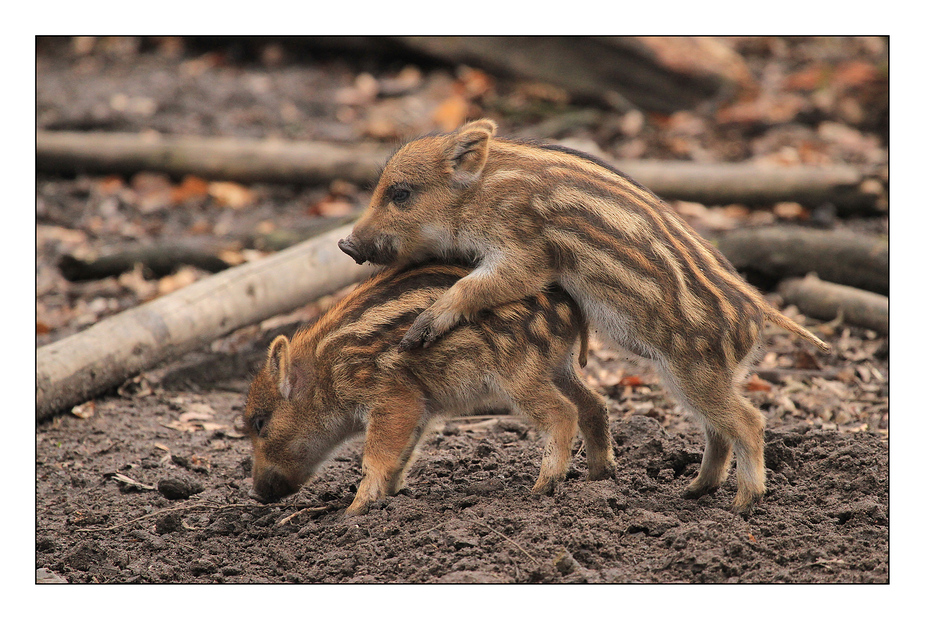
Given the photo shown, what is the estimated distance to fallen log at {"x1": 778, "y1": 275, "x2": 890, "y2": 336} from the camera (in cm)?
666

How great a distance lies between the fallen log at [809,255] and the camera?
716 cm

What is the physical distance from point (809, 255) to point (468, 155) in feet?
12.6

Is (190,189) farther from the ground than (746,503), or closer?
farther from the ground

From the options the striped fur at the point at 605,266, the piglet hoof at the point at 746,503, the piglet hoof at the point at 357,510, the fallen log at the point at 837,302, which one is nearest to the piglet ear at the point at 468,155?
the striped fur at the point at 605,266

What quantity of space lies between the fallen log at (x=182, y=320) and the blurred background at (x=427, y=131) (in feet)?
1.96

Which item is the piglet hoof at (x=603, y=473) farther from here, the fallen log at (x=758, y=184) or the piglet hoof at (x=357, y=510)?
the fallen log at (x=758, y=184)

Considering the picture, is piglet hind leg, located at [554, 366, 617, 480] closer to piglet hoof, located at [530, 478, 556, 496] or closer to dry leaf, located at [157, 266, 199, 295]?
piglet hoof, located at [530, 478, 556, 496]

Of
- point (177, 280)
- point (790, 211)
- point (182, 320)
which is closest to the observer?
point (182, 320)

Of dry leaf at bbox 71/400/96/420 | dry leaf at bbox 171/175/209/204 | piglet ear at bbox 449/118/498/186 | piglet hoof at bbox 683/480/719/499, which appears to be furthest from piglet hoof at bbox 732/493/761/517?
dry leaf at bbox 171/175/209/204

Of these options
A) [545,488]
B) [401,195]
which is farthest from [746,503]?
[401,195]

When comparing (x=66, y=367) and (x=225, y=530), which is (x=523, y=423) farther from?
(x=66, y=367)

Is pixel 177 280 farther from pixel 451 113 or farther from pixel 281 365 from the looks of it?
pixel 451 113

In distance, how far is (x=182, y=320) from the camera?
6.33 meters

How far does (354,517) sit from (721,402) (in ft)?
5.81
